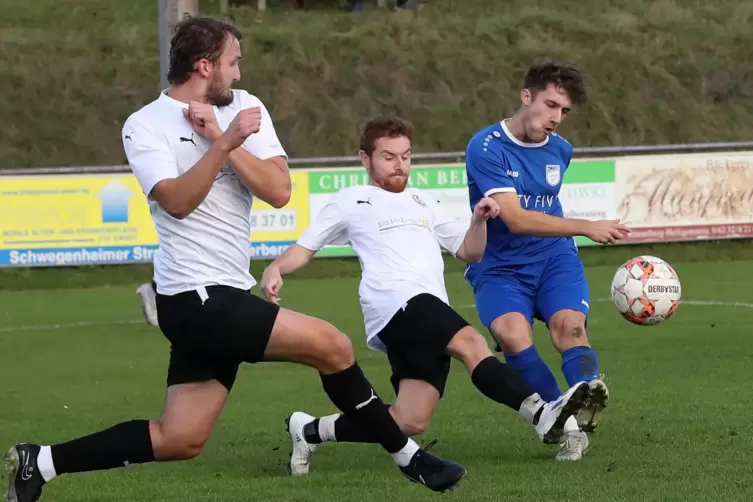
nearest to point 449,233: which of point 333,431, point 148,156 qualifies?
point 333,431

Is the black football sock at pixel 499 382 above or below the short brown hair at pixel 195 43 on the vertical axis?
below

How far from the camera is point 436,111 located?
25.8 m

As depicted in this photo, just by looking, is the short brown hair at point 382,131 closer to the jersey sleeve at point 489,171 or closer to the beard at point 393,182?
the beard at point 393,182

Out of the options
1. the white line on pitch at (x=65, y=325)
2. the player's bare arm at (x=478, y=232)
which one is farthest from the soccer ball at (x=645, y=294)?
the white line on pitch at (x=65, y=325)

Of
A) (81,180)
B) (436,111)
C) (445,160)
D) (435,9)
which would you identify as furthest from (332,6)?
(81,180)

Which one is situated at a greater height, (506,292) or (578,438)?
(506,292)

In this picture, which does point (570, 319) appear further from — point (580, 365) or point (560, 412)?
point (560, 412)

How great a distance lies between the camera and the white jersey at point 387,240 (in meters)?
6.66

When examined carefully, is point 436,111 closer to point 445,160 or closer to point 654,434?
point 445,160

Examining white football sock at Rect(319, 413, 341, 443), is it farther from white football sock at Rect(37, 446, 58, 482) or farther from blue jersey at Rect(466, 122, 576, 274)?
white football sock at Rect(37, 446, 58, 482)

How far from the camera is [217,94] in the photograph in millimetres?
5488

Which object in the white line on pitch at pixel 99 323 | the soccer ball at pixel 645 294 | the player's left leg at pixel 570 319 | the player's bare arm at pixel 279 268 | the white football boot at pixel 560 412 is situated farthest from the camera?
the white line on pitch at pixel 99 323

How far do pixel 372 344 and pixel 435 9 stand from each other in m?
25.1

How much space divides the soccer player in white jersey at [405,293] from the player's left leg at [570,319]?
40cm
